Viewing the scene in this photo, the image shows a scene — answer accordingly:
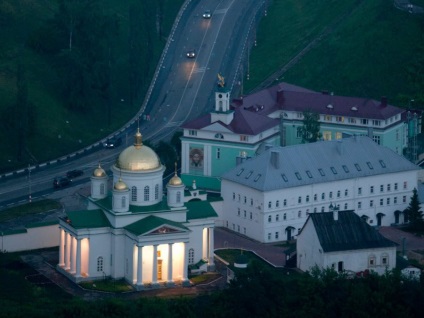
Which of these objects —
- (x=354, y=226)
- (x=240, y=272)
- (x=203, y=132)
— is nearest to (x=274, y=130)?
(x=203, y=132)

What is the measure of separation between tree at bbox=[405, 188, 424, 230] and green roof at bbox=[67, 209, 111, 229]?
32840 millimetres

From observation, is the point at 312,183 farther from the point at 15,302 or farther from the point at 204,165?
the point at 15,302

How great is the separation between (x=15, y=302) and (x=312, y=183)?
38.2 meters

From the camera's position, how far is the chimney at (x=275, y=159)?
168 m

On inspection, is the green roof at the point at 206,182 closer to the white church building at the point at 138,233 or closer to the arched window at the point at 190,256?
the white church building at the point at 138,233

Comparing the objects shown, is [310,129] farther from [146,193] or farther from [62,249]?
[62,249]

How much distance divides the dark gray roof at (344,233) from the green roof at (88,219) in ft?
57.9

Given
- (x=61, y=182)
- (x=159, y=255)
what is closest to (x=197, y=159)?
(x=61, y=182)

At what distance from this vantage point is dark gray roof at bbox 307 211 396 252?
15438 centimetres

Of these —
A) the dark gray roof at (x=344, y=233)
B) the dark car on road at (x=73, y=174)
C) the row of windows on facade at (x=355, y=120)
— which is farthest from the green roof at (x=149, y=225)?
the row of windows on facade at (x=355, y=120)

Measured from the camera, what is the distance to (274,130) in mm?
186000

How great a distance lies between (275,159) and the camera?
16838cm

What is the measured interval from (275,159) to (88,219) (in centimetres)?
2212

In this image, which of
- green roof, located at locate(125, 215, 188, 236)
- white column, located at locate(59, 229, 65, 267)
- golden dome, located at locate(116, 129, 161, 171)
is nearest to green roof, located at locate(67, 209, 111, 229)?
white column, located at locate(59, 229, 65, 267)
